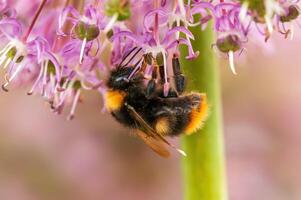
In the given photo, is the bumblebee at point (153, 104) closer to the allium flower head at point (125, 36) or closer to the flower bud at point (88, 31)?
the allium flower head at point (125, 36)

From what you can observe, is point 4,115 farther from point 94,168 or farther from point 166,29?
point 166,29

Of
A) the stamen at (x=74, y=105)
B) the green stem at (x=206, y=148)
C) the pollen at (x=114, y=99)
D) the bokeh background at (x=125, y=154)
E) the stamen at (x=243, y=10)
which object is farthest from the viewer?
the bokeh background at (x=125, y=154)

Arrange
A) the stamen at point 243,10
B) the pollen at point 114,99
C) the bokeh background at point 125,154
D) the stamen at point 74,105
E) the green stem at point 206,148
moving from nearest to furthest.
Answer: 1. the stamen at point 243,10
2. the green stem at point 206,148
3. the pollen at point 114,99
4. the stamen at point 74,105
5. the bokeh background at point 125,154

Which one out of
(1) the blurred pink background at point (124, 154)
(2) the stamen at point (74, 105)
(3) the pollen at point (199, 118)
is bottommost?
(1) the blurred pink background at point (124, 154)

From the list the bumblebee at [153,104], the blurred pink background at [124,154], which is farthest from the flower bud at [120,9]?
the blurred pink background at [124,154]

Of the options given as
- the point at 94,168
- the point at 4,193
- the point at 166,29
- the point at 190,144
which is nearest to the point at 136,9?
the point at 166,29

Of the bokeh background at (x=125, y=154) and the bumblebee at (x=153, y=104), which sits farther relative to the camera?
the bokeh background at (x=125, y=154)

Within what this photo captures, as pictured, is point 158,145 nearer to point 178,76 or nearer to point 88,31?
point 178,76
